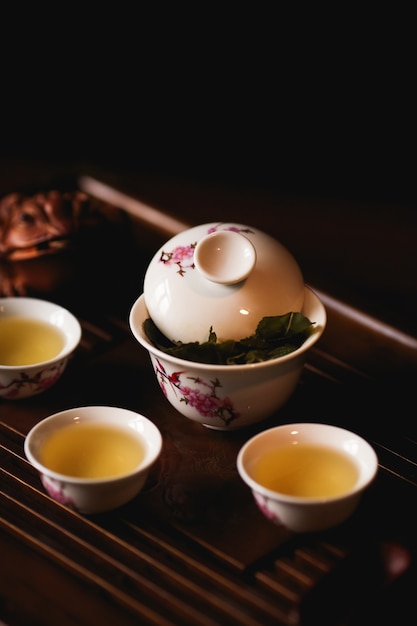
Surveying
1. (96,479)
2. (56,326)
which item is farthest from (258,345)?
(56,326)

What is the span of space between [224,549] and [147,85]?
1614mm

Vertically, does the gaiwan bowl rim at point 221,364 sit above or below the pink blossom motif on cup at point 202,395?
above

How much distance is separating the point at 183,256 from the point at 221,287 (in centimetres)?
8

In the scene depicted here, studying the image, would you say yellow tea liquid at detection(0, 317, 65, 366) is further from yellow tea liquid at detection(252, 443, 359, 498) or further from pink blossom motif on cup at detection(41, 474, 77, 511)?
yellow tea liquid at detection(252, 443, 359, 498)

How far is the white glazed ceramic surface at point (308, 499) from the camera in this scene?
36.2 inches

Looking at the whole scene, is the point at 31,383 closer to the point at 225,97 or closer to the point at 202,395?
the point at 202,395

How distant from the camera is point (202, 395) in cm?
109

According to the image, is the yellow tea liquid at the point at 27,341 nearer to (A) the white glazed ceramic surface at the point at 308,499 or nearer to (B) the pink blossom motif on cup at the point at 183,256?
(B) the pink blossom motif on cup at the point at 183,256

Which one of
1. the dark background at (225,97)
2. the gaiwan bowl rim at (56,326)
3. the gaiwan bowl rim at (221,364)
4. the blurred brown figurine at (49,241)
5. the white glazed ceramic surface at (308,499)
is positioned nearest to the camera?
the white glazed ceramic surface at (308,499)

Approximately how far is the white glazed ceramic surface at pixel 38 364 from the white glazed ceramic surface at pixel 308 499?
1.18ft

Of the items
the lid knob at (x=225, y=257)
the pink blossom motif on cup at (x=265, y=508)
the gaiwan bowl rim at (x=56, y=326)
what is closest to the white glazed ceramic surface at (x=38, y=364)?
the gaiwan bowl rim at (x=56, y=326)

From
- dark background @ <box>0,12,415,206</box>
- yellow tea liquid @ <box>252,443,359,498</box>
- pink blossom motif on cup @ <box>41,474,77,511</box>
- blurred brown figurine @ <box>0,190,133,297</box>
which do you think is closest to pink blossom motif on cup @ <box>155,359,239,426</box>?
yellow tea liquid @ <box>252,443,359,498</box>

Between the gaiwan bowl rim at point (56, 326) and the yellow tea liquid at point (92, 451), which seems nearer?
the yellow tea liquid at point (92, 451)

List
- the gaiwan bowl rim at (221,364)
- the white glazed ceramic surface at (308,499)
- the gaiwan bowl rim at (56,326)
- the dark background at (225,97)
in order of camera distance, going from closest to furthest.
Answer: the white glazed ceramic surface at (308,499) → the gaiwan bowl rim at (221,364) → the gaiwan bowl rim at (56,326) → the dark background at (225,97)
